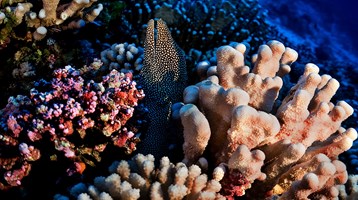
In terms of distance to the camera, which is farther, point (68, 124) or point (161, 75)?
point (161, 75)

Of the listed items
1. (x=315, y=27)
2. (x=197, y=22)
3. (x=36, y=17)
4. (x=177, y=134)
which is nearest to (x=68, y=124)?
(x=177, y=134)

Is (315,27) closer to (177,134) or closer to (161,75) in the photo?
(161,75)

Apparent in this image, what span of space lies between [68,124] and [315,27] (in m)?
9.78

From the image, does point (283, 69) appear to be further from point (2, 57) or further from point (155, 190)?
point (2, 57)

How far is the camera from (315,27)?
1037 cm

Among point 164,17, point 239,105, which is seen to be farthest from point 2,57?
point 239,105

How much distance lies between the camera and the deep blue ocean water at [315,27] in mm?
8344

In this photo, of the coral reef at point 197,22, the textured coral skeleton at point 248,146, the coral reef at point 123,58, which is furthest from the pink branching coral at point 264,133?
the coral reef at point 197,22

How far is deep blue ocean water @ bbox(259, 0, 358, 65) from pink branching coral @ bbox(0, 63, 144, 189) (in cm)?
598

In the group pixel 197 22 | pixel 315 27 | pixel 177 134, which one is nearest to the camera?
pixel 177 134

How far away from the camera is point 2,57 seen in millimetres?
A: 3842

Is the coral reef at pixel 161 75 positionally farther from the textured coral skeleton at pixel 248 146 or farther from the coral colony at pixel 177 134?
the textured coral skeleton at pixel 248 146

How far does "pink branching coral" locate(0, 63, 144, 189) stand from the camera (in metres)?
2.34

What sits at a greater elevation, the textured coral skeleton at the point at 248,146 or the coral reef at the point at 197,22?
the textured coral skeleton at the point at 248,146
